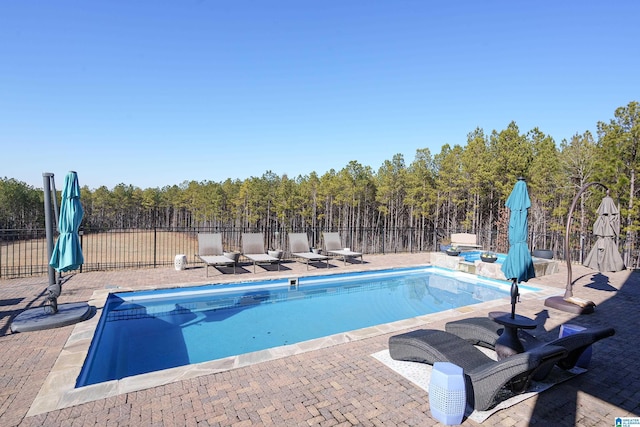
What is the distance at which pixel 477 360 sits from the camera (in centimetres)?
352

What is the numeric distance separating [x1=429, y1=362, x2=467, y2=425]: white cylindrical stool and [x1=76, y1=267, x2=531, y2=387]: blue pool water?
3.13 meters

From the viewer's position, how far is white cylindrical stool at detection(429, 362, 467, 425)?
2.65 m

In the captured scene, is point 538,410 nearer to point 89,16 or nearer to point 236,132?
point 89,16

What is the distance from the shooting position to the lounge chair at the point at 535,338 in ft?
11.2

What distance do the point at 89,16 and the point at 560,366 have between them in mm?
12022

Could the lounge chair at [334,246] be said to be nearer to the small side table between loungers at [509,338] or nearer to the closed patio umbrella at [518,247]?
the closed patio umbrella at [518,247]

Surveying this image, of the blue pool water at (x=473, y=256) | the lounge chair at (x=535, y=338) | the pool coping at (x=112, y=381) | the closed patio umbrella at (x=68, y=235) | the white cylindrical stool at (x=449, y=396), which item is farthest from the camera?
the blue pool water at (x=473, y=256)

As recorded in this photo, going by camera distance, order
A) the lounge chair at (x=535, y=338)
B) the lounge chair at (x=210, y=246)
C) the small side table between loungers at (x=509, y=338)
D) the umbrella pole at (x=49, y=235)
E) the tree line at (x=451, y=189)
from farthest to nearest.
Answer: the tree line at (x=451, y=189) → the lounge chair at (x=210, y=246) → the umbrella pole at (x=49, y=235) → the small side table between loungers at (x=509, y=338) → the lounge chair at (x=535, y=338)

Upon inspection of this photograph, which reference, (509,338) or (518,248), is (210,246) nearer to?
(518,248)

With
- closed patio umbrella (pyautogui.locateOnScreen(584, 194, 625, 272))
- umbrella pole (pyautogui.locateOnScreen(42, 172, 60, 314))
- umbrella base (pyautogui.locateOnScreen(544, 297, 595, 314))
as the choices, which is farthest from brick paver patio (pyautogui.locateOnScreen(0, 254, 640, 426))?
closed patio umbrella (pyautogui.locateOnScreen(584, 194, 625, 272))

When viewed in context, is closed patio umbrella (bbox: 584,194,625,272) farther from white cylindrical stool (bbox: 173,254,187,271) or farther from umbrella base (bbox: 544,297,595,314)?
white cylindrical stool (bbox: 173,254,187,271)

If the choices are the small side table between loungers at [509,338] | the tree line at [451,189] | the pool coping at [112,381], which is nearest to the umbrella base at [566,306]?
the pool coping at [112,381]

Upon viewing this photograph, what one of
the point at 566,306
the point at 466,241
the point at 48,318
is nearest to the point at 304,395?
the point at 48,318

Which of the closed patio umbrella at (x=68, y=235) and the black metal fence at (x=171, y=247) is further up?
the closed patio umbrella at (x=68, y=235)
